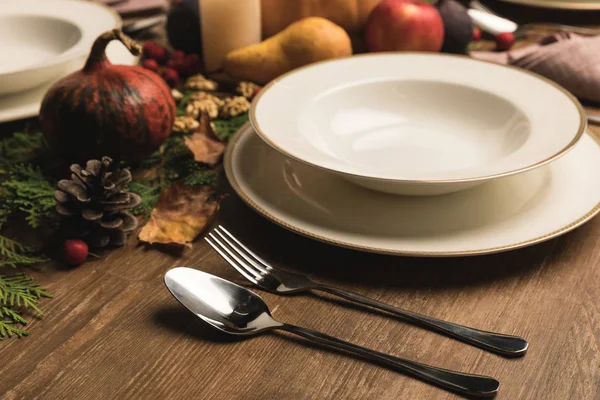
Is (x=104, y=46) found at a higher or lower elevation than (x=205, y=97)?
higher

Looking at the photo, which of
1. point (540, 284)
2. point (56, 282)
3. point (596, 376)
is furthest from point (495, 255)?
point (56, 282)

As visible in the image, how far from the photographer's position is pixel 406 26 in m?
1.05

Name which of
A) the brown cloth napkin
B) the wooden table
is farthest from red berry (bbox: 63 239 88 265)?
the brown cloth napkin

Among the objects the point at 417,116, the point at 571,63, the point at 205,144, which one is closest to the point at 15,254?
the point at 205,144

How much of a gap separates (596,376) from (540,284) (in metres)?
0.11

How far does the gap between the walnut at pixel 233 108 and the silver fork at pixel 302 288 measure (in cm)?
32

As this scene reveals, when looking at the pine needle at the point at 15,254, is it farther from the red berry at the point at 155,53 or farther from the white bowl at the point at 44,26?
the red berry at the point at 155,53

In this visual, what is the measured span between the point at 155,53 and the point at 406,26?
0.43m

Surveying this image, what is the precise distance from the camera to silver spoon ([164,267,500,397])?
1.54ft

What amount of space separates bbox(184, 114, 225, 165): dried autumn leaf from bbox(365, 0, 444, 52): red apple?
0.39 meters

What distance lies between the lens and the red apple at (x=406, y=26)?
105 centimetres

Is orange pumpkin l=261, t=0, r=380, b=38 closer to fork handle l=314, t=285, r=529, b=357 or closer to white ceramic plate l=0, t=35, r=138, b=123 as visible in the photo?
white ceramic plate l=0, t=35, r=138, b=123

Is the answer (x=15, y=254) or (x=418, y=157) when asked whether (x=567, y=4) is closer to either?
(x=418, y=157)

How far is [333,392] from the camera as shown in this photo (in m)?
0.47
